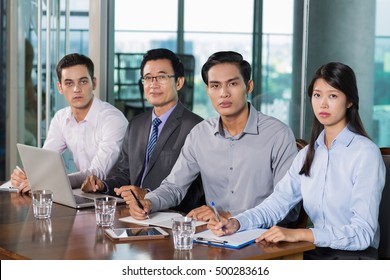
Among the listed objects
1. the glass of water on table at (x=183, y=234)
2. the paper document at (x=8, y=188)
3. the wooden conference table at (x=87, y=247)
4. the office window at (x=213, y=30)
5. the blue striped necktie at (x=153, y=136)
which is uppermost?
the office window at (x=213, y=30)

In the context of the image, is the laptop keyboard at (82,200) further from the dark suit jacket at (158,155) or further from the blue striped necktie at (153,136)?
the blue striped necktie at (153,136)

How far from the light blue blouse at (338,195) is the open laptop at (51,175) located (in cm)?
78

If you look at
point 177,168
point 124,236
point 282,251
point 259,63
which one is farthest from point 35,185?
point 259,63

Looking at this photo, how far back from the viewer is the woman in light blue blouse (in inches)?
104

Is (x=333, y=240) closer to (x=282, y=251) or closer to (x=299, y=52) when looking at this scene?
(x=282, y=251)

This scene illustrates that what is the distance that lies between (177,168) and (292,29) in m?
1.74

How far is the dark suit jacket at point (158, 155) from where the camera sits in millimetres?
3727

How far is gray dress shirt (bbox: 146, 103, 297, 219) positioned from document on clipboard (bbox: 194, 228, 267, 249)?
0.72 metres

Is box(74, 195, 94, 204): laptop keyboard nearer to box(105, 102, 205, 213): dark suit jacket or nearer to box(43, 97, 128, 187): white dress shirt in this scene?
box(105, 102, 205, 213): dark suit jacket

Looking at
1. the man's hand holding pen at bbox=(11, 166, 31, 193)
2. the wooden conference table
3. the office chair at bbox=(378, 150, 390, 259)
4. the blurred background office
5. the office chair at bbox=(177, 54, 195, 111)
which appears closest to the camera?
the wooden conference table

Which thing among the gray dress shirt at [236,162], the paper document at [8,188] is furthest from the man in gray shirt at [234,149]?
the paper document at [8,188]

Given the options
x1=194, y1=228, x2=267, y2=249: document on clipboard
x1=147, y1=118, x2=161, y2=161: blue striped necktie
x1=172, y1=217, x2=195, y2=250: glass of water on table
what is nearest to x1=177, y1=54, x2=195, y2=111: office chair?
x1=147, y1=118, x2=161, y2=161: blue striped necktie

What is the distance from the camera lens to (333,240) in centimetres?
261

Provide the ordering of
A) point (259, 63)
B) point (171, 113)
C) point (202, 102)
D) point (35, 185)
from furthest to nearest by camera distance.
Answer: point (202, 102)
point (259, 63)
point (171, 113)
point (35, 185)
